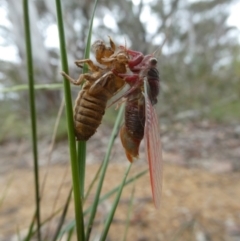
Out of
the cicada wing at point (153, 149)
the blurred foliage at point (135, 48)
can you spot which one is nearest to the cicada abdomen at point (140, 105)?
the cicada wing at point (153, 149)

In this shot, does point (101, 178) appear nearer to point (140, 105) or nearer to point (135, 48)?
point (140, 105)

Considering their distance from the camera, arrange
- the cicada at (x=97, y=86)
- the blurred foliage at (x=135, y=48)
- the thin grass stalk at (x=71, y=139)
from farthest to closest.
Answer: the blurred foliage at (x=135, y=48) → the cicada at (x=97, y=86) → the thin grass stalk at (x=71, y=139)

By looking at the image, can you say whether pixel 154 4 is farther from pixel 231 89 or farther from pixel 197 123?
pixel 197 123

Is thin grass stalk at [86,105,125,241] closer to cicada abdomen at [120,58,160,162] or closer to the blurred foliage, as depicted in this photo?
cicada abdomen at [120,58,160,162]


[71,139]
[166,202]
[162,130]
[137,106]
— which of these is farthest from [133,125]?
[162,130]

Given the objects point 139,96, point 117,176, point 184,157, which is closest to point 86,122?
point 139,96

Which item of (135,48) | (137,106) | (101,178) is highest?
(135,48)

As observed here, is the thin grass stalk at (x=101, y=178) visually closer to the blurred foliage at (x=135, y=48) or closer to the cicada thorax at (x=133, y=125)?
the cicada thorax at (x=133, y=125)
